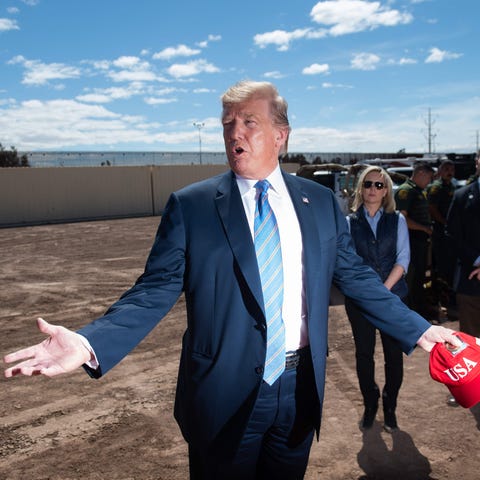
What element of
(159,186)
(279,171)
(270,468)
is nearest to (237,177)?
(279,171)

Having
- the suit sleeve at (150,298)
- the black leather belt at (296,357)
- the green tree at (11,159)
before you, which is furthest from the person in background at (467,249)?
the green tree at (11,159)

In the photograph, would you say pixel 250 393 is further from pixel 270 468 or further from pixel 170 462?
pixel 170 462

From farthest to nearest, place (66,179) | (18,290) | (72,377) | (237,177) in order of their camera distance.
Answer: (66,179), (18,290), (72,377), (237,177)

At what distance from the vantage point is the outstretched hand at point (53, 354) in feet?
5.54

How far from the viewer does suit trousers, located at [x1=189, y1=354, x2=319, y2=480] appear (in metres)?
2.15

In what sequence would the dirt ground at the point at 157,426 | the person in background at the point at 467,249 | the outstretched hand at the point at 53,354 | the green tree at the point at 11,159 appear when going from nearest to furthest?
the outstretched hand at the point at 53,354 → the dirt ground at the point at 157,426 → the person in background at the point at 467,249 → the green tree at the point at 11,159

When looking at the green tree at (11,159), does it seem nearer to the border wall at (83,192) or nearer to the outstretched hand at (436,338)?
the border wall at (83,192)

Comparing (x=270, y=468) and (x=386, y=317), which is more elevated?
(x=386, y=317)

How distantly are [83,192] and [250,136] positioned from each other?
25.1 meters

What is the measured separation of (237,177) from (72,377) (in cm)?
390

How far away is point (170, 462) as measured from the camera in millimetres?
3768

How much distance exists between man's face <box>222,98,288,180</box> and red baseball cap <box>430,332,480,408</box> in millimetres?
1086

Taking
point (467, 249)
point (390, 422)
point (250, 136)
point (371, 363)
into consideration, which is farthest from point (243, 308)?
point (467, 249)

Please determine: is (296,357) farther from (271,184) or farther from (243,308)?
(271,184)
